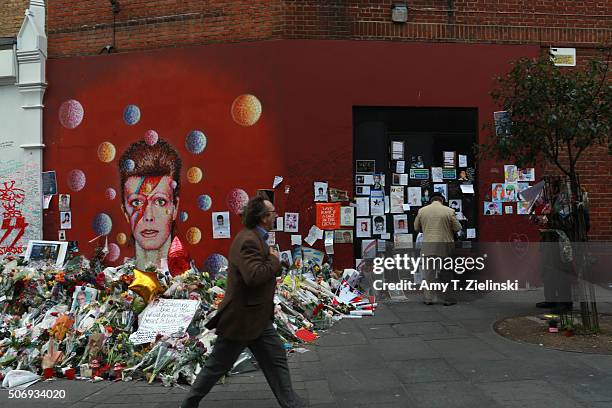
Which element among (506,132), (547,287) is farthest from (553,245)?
(506,132)

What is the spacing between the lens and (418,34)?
31.9ft

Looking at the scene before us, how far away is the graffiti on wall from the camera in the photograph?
34.6 feet

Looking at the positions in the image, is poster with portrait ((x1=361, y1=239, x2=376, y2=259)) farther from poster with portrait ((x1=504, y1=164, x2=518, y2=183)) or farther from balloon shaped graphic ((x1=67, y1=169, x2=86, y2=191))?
balloon shaped graphic ((x1=67, y1=169, x2=86, y2=191))

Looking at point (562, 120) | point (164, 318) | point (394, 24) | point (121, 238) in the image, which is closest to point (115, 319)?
point (164, 318)

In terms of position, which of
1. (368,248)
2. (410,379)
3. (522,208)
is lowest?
(410,379)

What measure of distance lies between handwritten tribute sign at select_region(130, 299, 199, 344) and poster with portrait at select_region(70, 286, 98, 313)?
1.01 m

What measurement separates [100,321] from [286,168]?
426 cm

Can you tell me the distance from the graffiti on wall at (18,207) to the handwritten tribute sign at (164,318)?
5.40 meters

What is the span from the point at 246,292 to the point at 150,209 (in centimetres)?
625

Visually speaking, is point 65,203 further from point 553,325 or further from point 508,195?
point 553,325

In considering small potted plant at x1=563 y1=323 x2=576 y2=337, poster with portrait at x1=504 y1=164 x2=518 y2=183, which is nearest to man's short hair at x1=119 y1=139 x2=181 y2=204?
poster with portrait at x1=504 y1=164 x2=518 y2=183

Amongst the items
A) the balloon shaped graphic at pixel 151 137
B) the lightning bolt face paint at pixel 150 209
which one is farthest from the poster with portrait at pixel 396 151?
the balloon shaped graphic at pixel 151 137

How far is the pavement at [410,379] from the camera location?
15.9 ft

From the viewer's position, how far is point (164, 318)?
20.4ft
